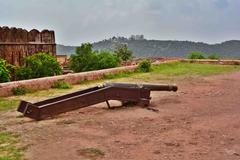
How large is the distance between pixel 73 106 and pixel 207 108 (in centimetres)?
250

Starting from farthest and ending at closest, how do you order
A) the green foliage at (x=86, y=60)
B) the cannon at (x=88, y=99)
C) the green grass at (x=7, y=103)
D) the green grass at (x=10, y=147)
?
the green foliage at (x=86, y=60) < the green grass at (x=7, y=103) < the cannon at (x=88, y=99) < the green grass at (x=10, y=147)

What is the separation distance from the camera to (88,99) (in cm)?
799

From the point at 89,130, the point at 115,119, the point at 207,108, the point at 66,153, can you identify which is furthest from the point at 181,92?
the point at 66,153

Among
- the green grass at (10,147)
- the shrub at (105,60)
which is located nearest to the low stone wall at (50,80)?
the shrub at (105,60)

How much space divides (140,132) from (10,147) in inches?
70.5

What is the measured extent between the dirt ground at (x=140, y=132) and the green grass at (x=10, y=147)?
114 mm

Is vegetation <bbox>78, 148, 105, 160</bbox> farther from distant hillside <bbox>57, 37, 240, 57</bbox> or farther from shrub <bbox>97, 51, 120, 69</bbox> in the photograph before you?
distant hillside <bbox>57, 37, 240, 57</bbox>

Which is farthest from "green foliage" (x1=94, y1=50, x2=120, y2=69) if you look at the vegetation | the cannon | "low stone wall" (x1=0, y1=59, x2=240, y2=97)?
the vegetation

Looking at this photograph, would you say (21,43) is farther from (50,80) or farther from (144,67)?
(144,67)

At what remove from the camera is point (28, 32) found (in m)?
14.9

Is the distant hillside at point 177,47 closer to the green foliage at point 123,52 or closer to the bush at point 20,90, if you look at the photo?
the green foliage at point 123,52

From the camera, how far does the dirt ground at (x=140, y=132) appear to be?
549 centimetres

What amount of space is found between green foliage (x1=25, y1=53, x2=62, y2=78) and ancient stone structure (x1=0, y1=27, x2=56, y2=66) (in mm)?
615

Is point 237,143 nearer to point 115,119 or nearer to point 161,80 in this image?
point 115,119
